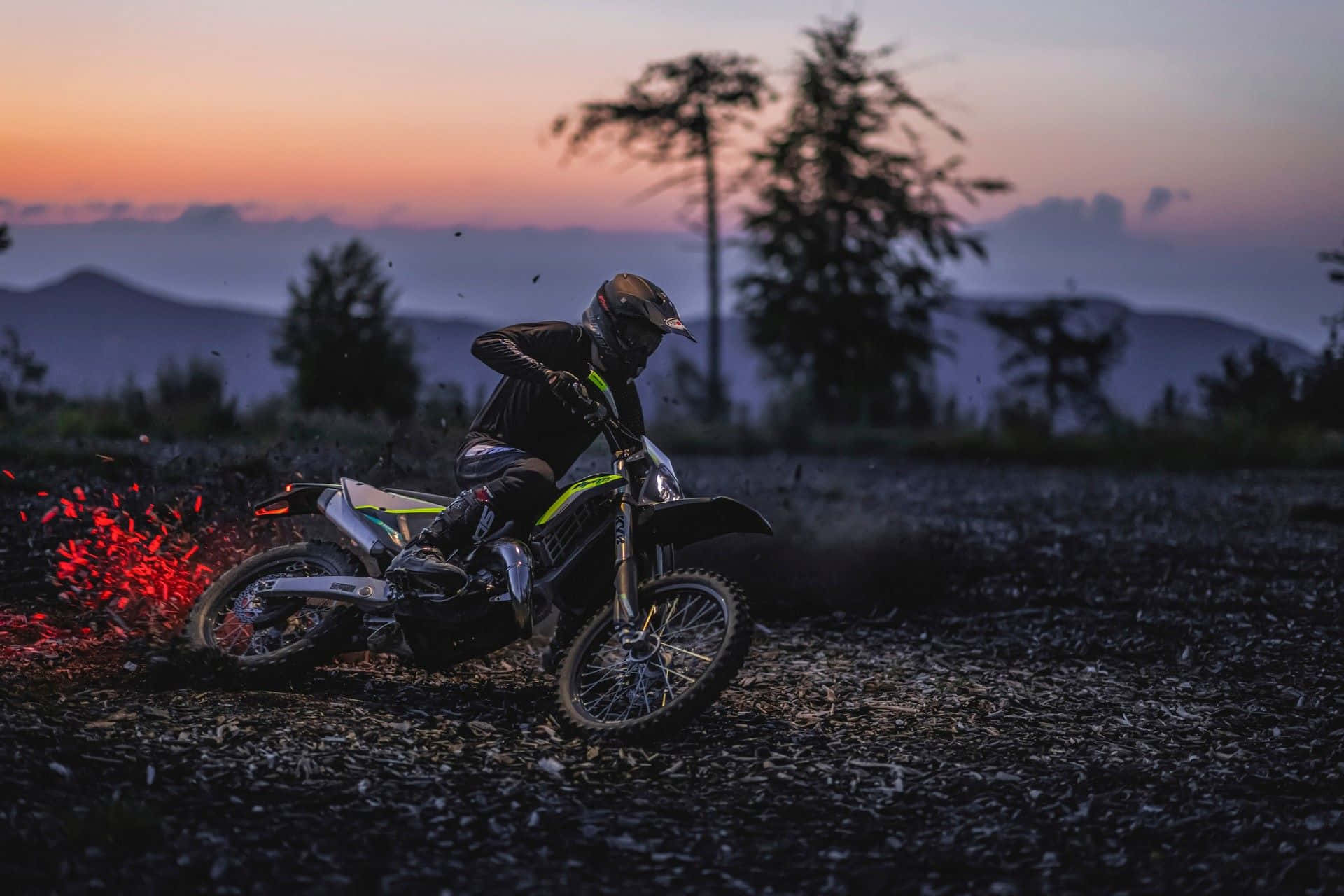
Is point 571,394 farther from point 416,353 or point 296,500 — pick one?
point 416,353

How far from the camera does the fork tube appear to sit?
6.29 m

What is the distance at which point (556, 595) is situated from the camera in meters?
6.70

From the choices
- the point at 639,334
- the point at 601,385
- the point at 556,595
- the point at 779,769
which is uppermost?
the point at 639,334

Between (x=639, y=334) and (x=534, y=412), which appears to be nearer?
(x=639, y=334)

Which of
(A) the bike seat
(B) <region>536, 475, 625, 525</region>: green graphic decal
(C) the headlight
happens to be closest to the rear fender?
(A) the bike seat

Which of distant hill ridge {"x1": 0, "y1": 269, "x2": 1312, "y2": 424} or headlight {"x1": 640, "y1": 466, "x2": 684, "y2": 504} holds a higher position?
distant hill ridge {"x1": 0, "y1": 269, "x2": 1312, "y2": 424}

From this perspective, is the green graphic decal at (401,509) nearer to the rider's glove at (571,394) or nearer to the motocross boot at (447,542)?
the motocross boot at (447,542)

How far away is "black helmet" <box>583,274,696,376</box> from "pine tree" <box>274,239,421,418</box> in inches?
116

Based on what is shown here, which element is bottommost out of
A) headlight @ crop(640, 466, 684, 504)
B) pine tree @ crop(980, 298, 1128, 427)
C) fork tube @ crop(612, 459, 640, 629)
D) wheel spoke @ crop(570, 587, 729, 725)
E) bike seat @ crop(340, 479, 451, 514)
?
wheel spoke @ crop(570, 587, 729, 725)

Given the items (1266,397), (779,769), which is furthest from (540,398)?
(1266,397)

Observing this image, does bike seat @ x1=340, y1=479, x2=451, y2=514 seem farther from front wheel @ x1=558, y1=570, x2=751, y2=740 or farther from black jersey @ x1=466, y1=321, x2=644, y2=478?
front wheel @ x1=558, y1=570, x2=751, y2=740

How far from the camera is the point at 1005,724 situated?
688cm

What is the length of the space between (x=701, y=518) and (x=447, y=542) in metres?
1.41

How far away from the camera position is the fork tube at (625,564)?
629 centimetres
